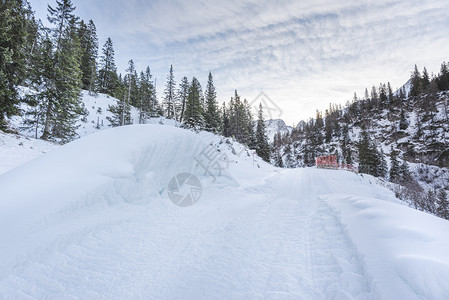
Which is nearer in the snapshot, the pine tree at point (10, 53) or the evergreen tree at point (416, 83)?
the pine tree at point (10, 53)

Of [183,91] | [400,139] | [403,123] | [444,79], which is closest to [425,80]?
[444,79]

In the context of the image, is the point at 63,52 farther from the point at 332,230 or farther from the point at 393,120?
the point at 393,120

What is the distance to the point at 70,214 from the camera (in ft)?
9.68

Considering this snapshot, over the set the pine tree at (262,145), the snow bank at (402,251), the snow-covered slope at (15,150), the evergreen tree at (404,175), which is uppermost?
the pine tree at (262,145)

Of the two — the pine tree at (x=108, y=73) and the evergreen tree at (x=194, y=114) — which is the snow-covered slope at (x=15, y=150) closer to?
the evergreen tree at (x=194, y=114)

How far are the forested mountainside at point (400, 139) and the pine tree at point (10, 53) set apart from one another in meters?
55.3

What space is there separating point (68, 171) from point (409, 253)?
18.0 feet

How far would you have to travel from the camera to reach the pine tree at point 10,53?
350 inches

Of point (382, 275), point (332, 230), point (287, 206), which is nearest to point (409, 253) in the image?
point (382, 275)

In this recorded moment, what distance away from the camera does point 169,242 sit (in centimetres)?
315
